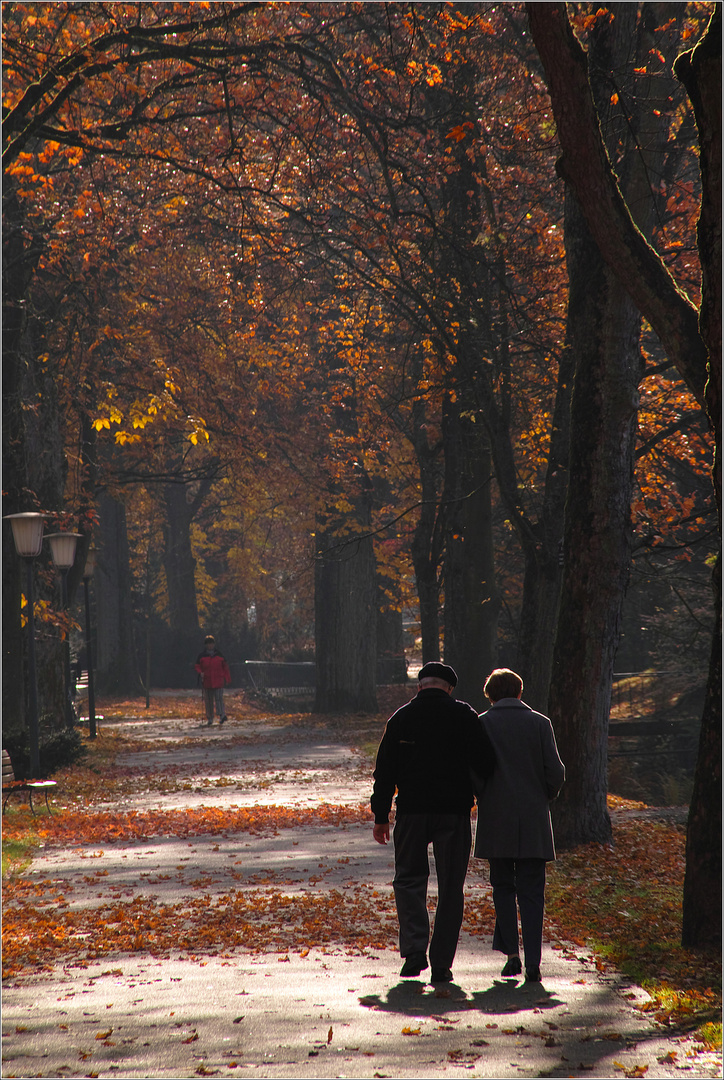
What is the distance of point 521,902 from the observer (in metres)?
6.46

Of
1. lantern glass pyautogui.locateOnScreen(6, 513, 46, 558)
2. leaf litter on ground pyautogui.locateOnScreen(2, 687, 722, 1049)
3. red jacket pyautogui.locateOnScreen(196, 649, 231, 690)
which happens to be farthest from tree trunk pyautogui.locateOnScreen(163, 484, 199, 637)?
leaf litter on ground pyautogui.locateOnScreen(2, 687, 722, 1049)

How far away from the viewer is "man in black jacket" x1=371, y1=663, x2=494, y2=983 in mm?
6336

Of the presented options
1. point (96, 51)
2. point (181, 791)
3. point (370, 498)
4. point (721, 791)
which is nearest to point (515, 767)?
point (721, 791)

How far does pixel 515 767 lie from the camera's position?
648cm

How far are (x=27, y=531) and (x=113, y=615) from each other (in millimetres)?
23980

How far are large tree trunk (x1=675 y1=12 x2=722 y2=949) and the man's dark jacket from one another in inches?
58.1

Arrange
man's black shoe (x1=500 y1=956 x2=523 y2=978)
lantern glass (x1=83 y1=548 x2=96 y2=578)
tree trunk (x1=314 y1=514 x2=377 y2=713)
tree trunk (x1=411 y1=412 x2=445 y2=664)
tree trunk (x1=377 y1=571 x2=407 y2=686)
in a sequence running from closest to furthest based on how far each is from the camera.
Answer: man's black shoe (x1=500 y1=956 x2=523 y2=978)
tree trunk (x1=411 y1=412 x2=445 y2=664)
lantern glass (x1=83 y1=548 x2=96 y2=578)
tree trunk (x1=314 y1=514 x2=377 y2=713)
tree trunk (x1=377 y1=571 x2=407 y2=686)

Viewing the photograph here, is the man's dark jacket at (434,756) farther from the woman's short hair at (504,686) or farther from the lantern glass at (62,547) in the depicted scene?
the lantern glass at (62,547)

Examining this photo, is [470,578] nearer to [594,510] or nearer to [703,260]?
[594,510]

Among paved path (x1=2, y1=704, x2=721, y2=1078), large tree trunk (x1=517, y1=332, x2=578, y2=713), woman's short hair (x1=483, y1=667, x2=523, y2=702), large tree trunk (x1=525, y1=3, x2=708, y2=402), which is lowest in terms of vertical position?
paved path (x1=2, y1=704, x2=721, y2=1078)

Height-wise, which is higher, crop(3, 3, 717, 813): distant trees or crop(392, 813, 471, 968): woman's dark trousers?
crop(3, 3, 717, 813): distant trees

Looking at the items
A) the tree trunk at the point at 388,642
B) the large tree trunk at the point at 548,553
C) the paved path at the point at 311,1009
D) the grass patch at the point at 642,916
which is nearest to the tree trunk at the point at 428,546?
the large tree trunk at the point at 548,553

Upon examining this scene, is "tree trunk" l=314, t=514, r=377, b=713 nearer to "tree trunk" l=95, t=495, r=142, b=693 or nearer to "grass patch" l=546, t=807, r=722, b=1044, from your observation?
"tree trunk" l=95, t=495, r=142, b=693

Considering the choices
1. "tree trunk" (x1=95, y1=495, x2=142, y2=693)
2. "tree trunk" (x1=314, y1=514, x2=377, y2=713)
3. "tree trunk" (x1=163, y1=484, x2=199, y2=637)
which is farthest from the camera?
"tree trunk" (x1=163, y1=484, x2=199, y2=637)
